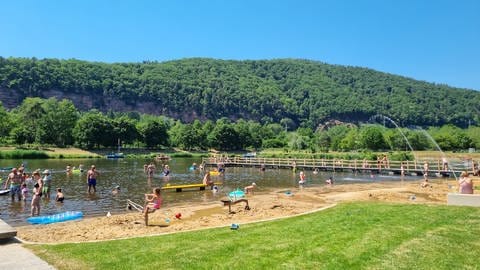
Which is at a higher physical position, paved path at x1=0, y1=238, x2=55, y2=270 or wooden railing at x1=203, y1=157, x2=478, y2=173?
wooden railing at x1=203, y1=157, x2=478, y2=173

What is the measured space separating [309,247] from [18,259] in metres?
7.57

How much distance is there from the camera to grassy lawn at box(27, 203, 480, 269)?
9.62m

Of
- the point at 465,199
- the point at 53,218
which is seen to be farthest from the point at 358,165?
the point at 53,218

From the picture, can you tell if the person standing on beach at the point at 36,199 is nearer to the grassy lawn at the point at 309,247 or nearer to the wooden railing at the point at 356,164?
the grassy lawn at the point at 309,247

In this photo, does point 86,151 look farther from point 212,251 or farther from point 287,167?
point 212,251

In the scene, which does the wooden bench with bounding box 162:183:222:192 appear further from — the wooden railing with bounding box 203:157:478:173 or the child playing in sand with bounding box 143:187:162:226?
the wooden railing with bounding box 203:157:478:173

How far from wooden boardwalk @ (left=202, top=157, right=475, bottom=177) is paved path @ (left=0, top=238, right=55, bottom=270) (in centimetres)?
4255

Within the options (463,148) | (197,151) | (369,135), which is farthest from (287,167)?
(463,148)

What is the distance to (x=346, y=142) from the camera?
449 feet

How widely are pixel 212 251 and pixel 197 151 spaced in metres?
132

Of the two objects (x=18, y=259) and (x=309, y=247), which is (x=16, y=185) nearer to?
(x=18, y=259)

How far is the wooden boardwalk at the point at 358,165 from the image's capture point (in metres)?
50.7

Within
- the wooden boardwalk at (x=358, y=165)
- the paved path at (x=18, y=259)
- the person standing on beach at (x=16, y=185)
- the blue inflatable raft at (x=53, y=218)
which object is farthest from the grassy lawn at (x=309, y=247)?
the wooden boardwalk at (x=358, y=165)

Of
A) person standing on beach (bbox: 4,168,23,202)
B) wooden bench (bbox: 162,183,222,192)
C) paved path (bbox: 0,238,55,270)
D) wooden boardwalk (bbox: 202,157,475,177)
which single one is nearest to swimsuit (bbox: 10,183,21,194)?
person standing on beach (bbox: 4,168,23,202)
